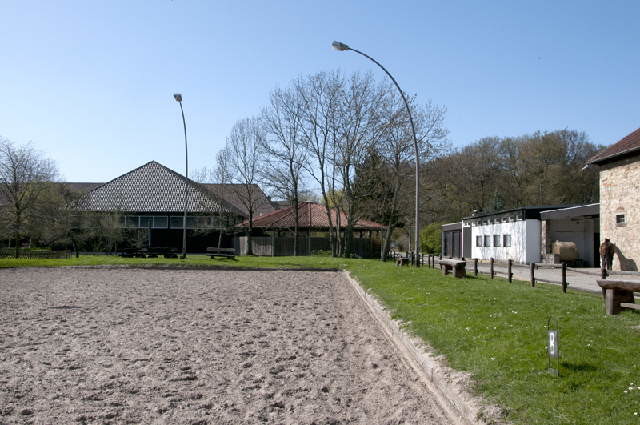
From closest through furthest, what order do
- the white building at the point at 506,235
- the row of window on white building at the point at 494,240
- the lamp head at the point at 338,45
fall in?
the lamp head at the point at 338,45 → the white building at the point at 506,235 → the row of window on white building at the point at 494,240

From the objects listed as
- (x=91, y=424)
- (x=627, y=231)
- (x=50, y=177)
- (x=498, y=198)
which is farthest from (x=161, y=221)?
(x=91, y=424)

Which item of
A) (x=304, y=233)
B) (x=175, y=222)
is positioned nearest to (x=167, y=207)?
(x=175, y=222)

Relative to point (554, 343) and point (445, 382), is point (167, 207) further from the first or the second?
point (554, 343)

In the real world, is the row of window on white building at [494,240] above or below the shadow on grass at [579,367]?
above

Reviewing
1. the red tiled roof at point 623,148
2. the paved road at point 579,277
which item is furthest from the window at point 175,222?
the red tiled roof at point 623,148

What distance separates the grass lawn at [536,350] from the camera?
17.0ft

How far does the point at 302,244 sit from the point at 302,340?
39.3 meters

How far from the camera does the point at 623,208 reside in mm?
25844

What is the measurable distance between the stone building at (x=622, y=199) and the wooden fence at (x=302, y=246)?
24.2 m

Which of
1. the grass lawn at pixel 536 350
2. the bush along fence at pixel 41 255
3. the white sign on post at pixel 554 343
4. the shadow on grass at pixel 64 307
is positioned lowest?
the shadow on grass at pixel 64 307

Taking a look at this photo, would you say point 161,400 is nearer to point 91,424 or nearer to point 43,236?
point 91,424

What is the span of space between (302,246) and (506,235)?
52.0 ft

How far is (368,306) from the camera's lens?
1542cm

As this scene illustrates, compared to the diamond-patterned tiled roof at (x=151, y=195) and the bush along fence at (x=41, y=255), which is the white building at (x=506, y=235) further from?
the bush along fence at (x=41, y=255)
